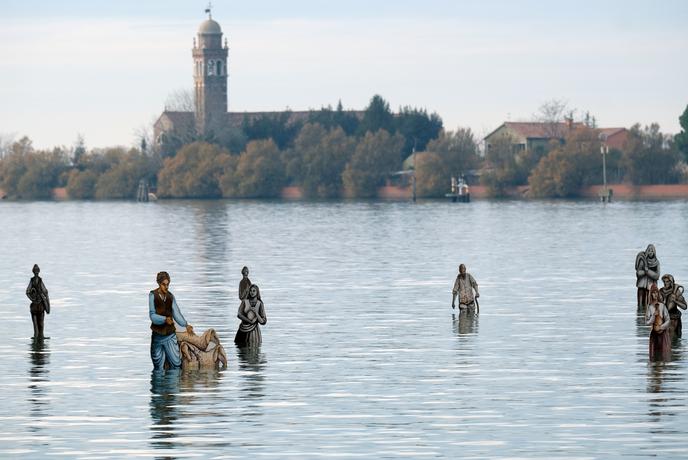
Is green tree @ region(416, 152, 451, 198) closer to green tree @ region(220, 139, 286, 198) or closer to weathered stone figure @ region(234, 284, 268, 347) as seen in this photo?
green tree @ region(220, 139, 286, 198)

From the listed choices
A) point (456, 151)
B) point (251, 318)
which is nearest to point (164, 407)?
point (251, 318)

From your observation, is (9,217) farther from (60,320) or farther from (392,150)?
(60,320)

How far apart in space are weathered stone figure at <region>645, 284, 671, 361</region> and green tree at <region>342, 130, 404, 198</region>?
15912 cm

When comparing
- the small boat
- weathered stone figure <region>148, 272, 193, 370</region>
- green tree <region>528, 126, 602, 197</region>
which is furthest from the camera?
the small boat

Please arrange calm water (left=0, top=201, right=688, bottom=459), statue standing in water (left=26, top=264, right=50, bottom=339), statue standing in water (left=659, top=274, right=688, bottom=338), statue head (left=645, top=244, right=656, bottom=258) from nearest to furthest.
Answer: calm water (left=0, top=201, right=688, bottom=459) < statue standing in water (left=659, top=274, right=688, bottom=338) < statue standing in water (left=26, top=264, right=50, bottom=339) < statue head (left=645, top=244, right=656, bottom=258)

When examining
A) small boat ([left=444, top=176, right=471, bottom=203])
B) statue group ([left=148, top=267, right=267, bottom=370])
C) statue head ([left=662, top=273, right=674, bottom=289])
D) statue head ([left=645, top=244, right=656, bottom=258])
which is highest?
small boat ([left=444, top=176, right=471, bottom=203])

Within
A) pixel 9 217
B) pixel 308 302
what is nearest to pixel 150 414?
pixel 308 302

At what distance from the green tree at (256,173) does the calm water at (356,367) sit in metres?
123

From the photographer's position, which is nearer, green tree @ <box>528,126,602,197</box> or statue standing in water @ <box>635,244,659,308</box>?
statue standing in water @ <box>635,244,659,308</box>

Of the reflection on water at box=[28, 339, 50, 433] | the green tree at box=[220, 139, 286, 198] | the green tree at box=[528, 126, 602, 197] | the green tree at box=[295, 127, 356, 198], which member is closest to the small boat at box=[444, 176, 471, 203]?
the green tree at box=[528, 126, 602, 197]

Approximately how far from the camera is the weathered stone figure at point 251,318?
97.6ft

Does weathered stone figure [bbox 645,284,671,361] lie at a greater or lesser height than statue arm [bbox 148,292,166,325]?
lesser

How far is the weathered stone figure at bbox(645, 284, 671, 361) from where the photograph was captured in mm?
27642

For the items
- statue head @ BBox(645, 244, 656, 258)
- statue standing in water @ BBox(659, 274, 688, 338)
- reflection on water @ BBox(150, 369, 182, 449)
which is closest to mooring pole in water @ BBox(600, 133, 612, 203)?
statue head @ BBox(645, 244, 656, 258)
